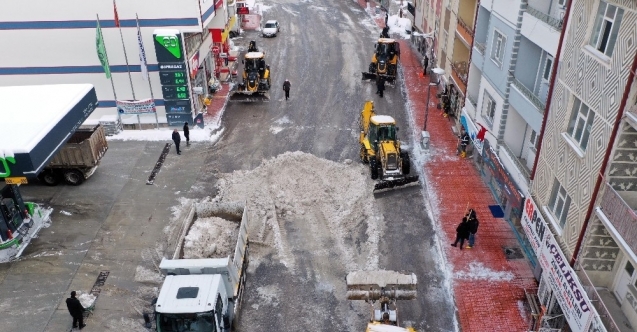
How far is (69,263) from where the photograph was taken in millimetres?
17828

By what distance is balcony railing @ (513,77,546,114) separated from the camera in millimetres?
16875

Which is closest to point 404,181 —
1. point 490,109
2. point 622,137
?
point 490,109

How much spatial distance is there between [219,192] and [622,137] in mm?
16184

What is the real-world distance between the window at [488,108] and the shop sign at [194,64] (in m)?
16.3

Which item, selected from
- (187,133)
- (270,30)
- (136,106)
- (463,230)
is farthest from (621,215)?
(270,30)

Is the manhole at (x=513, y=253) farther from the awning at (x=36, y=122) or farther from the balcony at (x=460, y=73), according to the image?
the awning at (x=36, y=122)

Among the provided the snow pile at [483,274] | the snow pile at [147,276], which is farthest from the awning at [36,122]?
the snow pile at [483,274]

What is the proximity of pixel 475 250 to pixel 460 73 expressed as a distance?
42.7 feet

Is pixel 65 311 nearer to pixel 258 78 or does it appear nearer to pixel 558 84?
pixel 558 84

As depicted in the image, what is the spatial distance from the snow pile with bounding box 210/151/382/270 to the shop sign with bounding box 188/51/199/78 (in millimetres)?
7877

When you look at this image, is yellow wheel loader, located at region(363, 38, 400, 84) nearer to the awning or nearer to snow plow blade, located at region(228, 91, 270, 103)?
snow plow blade, located at region(228, 91, 270, 103)

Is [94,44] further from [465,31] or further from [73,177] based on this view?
[465,31]

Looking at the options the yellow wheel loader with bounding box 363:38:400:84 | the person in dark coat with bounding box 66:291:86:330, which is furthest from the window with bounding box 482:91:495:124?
the person in dark coat with bounding box 66:291:86:330

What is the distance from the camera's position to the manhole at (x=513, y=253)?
1806 cm
